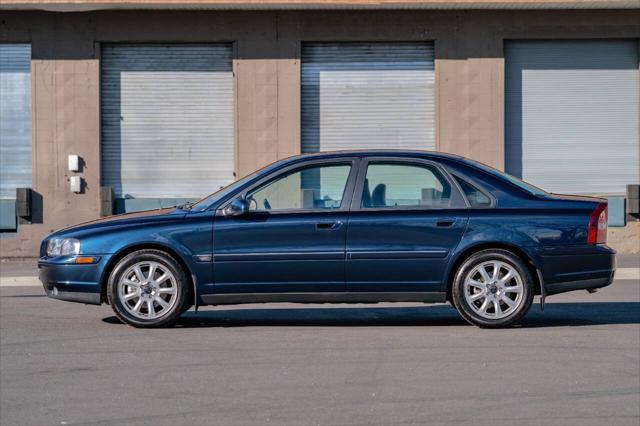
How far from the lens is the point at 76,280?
1013cm

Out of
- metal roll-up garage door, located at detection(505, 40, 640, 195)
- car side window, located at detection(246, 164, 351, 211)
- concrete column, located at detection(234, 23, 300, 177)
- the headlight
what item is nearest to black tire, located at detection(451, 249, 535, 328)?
car side window, located at detection(246, 164, 351, 211)

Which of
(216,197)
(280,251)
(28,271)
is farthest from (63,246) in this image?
(28,271)

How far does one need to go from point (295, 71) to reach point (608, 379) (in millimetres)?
15187

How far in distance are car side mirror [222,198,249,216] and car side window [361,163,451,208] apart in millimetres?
1038

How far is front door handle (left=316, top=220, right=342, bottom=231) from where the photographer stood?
9.96 meters

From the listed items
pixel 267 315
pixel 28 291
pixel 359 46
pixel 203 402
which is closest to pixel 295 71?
pixel 359 46

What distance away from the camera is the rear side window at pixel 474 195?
10.1 metres

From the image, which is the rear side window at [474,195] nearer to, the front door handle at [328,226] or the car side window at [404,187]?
the car side window at [404,187]

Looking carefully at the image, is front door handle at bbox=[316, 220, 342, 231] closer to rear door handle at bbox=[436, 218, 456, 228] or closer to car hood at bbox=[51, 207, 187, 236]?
rear door handle at bbox=[436, 218, 456, 228]


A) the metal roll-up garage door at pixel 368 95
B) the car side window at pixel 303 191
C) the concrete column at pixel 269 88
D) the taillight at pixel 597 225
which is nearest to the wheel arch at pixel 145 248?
the car side window at pixel 303 191

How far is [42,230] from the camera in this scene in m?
22.2

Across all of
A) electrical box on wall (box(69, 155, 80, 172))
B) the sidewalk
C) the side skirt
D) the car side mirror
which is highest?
electrical box on wall (box(69, 155, 80, 172))

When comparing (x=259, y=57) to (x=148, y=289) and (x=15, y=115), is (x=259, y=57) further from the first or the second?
(x=148, y=289)

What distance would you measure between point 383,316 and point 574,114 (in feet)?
42.1
